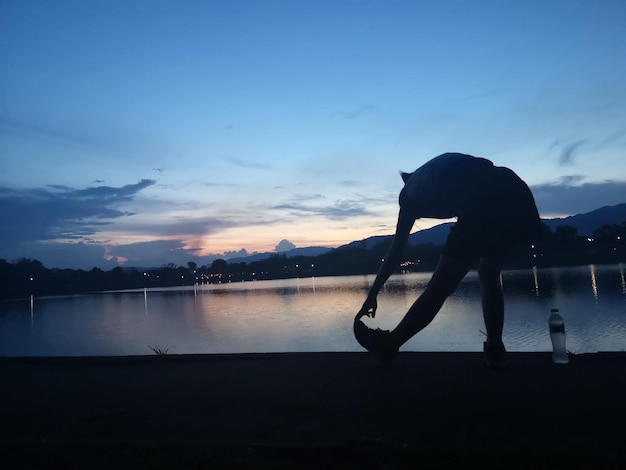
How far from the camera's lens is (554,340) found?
5.32 m

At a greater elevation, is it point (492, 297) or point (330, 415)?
point (492, 297)

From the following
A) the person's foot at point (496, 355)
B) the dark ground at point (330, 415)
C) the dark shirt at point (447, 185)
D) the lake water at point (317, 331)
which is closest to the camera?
the dark ground at point (330, 415)

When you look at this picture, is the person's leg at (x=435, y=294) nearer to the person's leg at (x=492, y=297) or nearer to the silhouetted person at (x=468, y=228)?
A: the silhouetted person at (x=468, y=228)

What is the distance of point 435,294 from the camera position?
5.05m

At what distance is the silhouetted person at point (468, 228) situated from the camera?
489 cm

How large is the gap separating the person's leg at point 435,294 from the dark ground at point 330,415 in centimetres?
39

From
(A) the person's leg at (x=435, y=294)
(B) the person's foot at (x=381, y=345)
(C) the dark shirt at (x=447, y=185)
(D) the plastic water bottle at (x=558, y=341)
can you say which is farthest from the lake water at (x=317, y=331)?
(C) the dark shirt at (x=447, y=185)

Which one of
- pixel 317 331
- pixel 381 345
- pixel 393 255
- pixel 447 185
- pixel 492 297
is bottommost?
pixel 317 331

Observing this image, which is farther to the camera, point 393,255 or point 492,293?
point 393,255

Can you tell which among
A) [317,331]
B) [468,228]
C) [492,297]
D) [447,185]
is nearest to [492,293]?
[492,297]

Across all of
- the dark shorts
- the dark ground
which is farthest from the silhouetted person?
the dark ground

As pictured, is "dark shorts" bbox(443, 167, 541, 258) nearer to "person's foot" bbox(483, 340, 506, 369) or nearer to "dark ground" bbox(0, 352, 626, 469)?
"person's foot" bbox(483, 340, 506, 369)

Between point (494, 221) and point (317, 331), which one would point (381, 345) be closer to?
point (494, 221)

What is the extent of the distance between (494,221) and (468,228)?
26 cm
